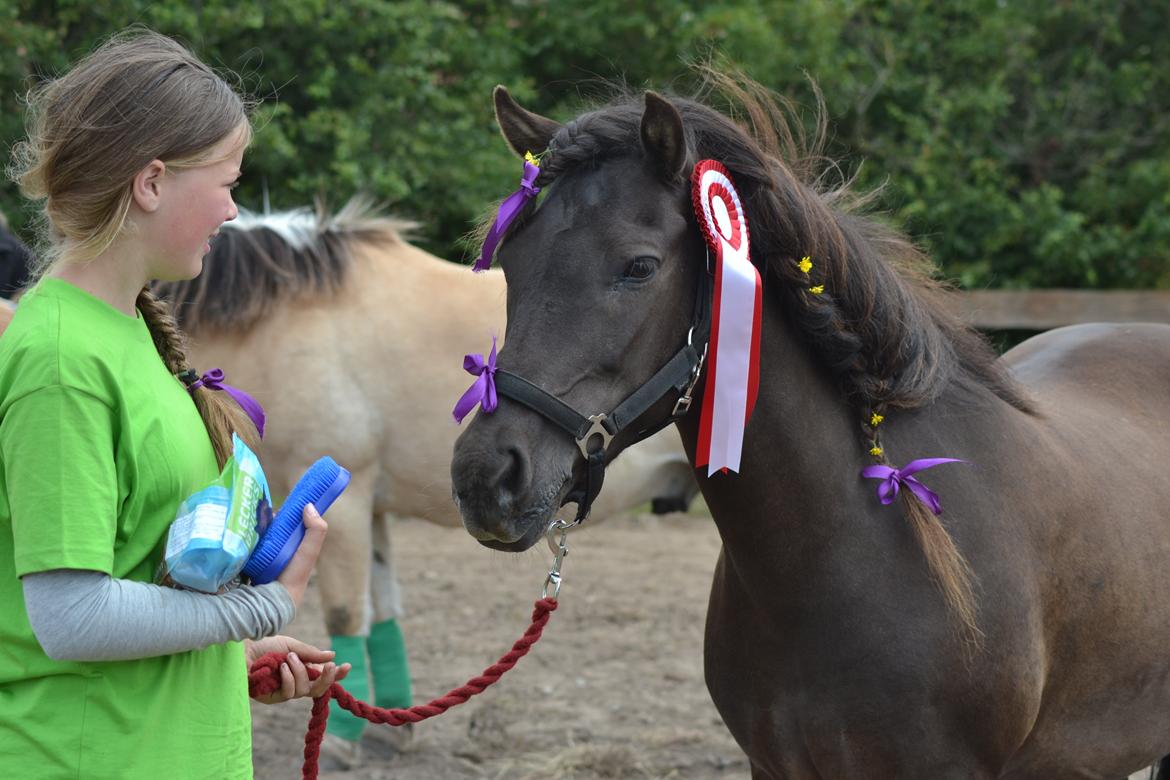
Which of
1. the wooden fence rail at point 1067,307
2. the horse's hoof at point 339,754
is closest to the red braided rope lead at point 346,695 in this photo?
the horse's hoof at point 339,754

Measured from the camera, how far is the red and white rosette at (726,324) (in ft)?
6.39

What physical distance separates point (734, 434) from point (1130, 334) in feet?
5.94

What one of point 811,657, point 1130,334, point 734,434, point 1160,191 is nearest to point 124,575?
point 734,434

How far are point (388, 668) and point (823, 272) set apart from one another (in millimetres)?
2912

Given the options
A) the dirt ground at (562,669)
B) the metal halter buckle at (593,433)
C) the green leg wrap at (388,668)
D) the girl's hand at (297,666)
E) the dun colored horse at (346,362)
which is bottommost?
the dirt ground at (562,669)

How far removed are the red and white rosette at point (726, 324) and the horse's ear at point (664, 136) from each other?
43mm

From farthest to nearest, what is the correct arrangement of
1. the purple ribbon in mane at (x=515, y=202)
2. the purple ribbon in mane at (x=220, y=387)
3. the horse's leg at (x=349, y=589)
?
the horse's leg at (x=349, y=589)
the purple ribbon in mane at (x=515, y=202)
the purple ribbon in mane at (x=220, y=387)

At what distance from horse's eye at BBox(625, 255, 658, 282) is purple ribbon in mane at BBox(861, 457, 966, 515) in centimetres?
61

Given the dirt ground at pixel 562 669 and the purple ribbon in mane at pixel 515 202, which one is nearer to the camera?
the purple ribbon in mane at pixel 515 202

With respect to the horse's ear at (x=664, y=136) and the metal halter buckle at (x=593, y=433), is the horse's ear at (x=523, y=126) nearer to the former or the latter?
the horse's ear at (x=664, y=136)

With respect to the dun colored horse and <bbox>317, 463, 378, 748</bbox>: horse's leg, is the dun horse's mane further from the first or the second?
<bbox>317, 463, 378, 748</bbox>: horse's leg

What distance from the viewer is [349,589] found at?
Answer: 420 centimetres

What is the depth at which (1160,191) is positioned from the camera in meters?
9.30

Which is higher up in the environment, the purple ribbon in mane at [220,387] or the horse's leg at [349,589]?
the purple ribbon in mane at [220,387]
